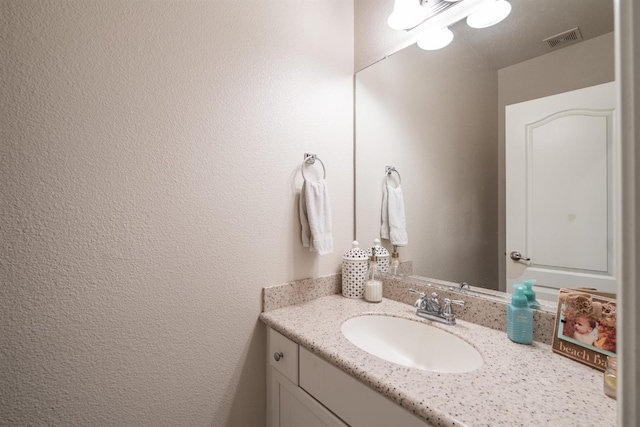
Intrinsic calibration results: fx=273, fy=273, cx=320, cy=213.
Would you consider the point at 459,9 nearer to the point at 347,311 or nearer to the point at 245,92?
the point at 245,92

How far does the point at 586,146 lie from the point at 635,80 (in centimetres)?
66

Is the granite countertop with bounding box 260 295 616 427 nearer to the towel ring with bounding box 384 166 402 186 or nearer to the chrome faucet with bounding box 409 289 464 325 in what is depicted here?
the chrome faucet with bounding box 409 289 464 325

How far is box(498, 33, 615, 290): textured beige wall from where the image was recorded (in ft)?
2.39

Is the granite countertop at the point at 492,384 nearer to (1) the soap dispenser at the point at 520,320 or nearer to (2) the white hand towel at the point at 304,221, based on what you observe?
(1) the soap dispenser at the point at 520,320

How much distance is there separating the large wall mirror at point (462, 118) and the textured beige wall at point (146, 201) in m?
0.38

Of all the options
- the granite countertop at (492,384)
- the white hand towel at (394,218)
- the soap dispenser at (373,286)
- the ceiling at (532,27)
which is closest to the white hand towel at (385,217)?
the white hand towel at (394,218)

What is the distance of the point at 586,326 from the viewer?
0.69 m

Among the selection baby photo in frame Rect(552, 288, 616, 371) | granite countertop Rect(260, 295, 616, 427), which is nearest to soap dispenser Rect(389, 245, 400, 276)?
granite countertop Rect(260, 295, 616, 427)

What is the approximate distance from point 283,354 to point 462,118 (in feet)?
3.61

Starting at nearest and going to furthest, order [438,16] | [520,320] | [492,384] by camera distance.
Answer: [492,384], [520,320], [438,16]

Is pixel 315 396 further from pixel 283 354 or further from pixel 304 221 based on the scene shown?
pixel 304 221

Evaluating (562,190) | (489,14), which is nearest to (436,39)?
(489,14)

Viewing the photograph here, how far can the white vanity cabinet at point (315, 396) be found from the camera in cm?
62

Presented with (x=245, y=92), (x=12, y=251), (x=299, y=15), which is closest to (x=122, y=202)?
(x=12, y=251)
